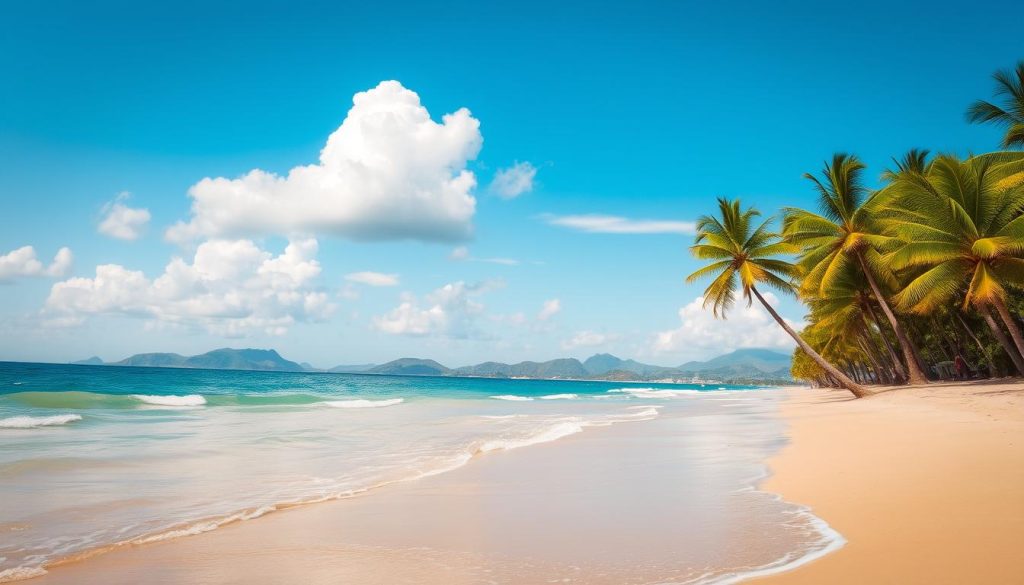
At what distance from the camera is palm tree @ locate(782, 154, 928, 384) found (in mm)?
23141

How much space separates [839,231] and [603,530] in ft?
76.0

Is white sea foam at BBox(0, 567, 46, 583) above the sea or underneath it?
above

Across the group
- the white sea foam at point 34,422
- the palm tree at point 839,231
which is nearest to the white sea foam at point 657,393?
the palm tree at point 839,231

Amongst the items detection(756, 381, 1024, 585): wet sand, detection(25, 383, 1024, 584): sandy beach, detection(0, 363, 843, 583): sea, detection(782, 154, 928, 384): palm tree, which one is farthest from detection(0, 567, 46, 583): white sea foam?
detection(782, 154, 928, 384): palm tree

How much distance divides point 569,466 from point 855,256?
2264 cm

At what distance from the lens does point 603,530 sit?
484 centimetres

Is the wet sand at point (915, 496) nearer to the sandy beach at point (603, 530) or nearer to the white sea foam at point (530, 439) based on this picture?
the sandy beach at point (603, 530)

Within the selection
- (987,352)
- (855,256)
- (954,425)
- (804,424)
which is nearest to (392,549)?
(954,425)

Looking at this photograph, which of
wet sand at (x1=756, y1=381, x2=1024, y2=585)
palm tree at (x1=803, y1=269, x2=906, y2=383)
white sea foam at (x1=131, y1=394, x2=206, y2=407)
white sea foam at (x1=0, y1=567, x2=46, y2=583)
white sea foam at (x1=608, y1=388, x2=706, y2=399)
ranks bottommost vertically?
white sea foam at (x1=608, y1=388, x2=706, y2=399)

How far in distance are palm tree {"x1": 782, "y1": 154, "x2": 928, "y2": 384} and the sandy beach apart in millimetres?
16183

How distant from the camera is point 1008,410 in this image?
42.5 ft

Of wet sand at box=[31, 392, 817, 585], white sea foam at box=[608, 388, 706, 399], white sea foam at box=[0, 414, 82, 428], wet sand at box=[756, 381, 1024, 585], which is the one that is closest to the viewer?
wet sand at box=[756, 381, 1024, 585]

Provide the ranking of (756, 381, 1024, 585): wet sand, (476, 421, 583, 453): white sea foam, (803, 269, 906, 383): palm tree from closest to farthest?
(756, 381, 1024, 585): wet sand, (476, 421, 583, 453): white sea foam, (803, 269, 906, 383): palm tree

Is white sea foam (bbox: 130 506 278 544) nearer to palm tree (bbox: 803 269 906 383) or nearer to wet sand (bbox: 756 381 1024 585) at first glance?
wet sand (bbox: 756 381 1024 585)
